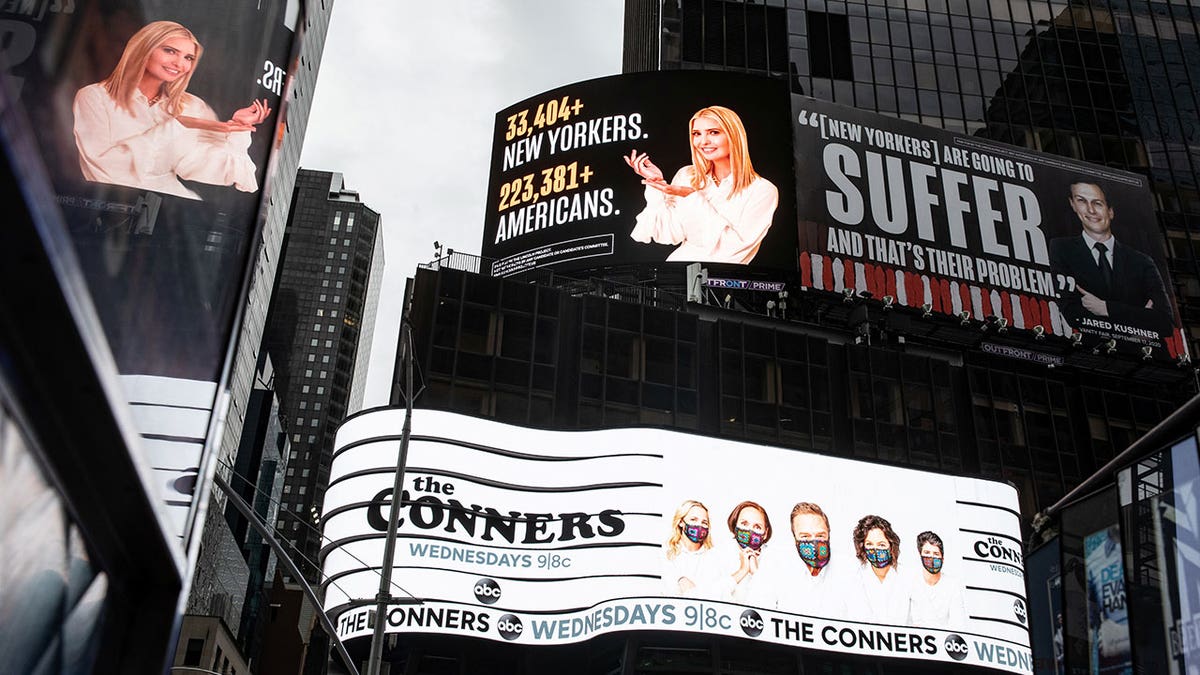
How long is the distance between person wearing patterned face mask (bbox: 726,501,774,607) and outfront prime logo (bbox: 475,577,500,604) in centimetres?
762

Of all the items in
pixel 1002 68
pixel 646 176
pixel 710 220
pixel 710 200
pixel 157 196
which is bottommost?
pixel 157 196

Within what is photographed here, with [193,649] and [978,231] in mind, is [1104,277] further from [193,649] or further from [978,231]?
[193,649]

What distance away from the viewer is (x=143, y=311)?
271 cm

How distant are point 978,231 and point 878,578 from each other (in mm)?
23397

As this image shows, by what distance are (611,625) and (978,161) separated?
3566 cm

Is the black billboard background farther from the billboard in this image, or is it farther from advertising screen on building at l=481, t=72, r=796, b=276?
advertising screen on building at l=481, t=72, r=796, b=276

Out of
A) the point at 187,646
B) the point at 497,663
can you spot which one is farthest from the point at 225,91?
the point at 187,646

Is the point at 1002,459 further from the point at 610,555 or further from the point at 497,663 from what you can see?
the point at 497,663

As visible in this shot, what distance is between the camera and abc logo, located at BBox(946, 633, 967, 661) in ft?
116

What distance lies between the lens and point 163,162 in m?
2.76

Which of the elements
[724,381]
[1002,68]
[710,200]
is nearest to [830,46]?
[1002,68]

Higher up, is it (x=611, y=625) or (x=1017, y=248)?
(x=1017, y=248)

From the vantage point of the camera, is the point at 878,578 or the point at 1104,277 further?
the point at 1104,277

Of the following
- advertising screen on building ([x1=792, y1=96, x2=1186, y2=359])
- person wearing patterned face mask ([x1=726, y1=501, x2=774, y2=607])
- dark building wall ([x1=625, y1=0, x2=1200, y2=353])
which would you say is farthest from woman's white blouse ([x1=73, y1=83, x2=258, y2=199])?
dark building wall ([x1=625, y1=0, x2=1200, y2=353])
